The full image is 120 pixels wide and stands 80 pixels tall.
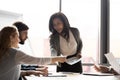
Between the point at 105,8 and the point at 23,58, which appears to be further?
the point at 105,8

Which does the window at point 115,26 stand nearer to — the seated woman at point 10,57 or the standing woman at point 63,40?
the standing woman at point 63,40

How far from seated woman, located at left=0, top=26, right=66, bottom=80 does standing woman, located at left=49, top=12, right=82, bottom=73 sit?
732 millimetres

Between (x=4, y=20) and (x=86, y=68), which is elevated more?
(x=4, y=20)

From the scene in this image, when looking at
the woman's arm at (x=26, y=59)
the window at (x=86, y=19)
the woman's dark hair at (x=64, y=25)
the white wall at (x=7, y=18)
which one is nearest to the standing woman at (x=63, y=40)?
the woman's dark hair at (x=64, y=25)

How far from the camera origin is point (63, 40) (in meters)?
3.05

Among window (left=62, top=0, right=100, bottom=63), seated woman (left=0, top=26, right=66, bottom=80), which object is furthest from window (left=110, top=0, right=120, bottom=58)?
seated woman (left=0, top=26, right=66, bottom=80)

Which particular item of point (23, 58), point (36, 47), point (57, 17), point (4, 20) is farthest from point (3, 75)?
point (36, 47)

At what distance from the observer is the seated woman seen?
2.15 meters

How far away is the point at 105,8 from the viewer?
14.9ft

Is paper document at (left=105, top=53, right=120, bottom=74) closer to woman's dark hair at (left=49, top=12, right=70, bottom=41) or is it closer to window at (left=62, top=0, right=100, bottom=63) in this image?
woman's dark hair at (left=49, top=12, right=70, bottom=41)

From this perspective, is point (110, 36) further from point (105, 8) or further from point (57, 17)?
point (57, 17)

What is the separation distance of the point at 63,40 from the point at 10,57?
40.6 inches

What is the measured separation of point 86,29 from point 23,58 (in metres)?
2.64

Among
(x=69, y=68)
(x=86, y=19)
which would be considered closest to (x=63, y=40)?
(x=69, y=68)
